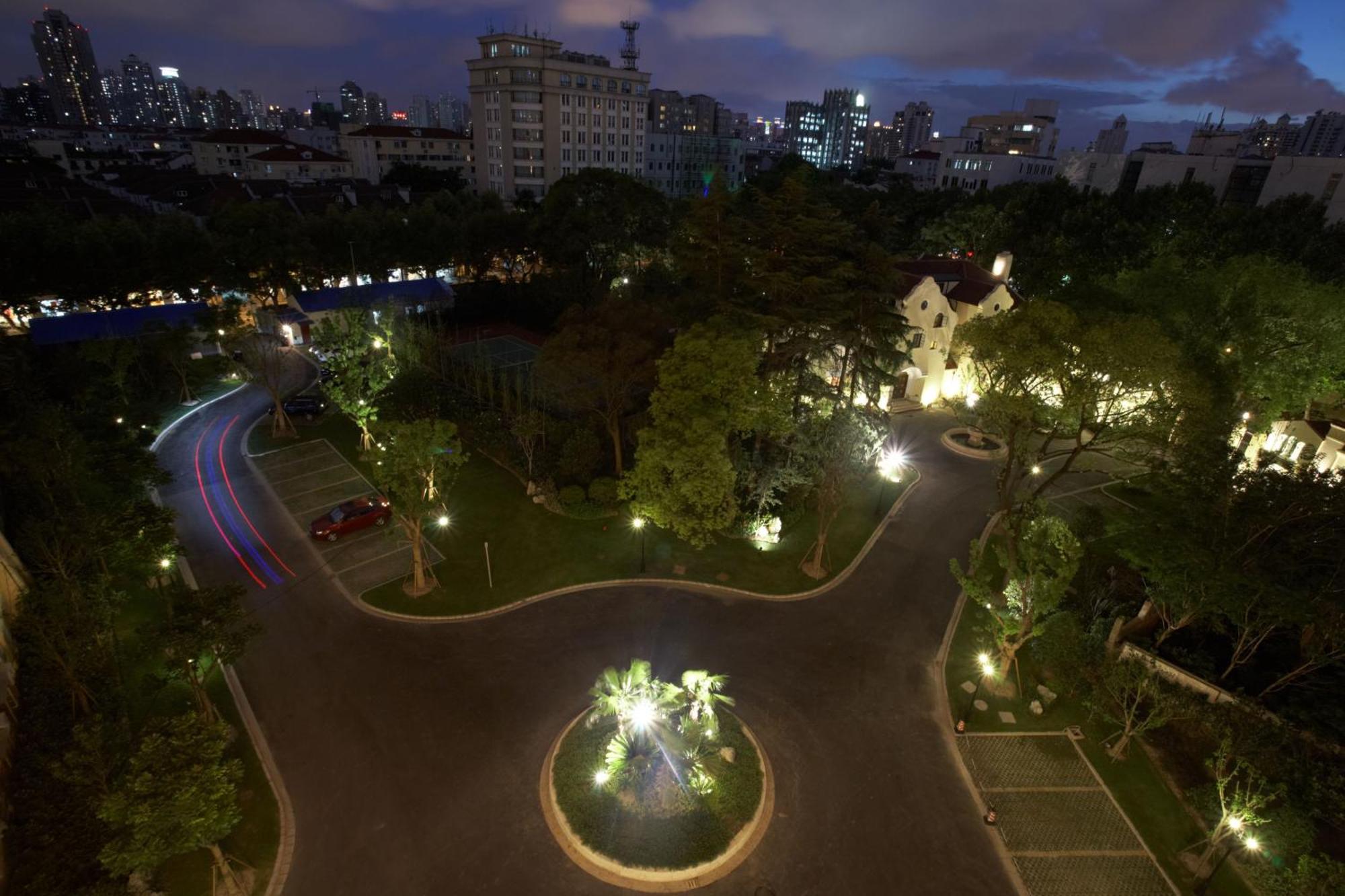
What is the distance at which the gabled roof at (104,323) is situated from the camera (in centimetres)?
4597

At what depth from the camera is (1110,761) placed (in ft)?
69.5

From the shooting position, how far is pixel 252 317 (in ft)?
196

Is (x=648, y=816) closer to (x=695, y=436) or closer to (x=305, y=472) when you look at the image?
(x=695, y=436)

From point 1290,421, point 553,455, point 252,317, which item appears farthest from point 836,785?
point 252,317

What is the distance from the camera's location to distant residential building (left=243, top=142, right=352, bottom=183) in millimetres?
116812

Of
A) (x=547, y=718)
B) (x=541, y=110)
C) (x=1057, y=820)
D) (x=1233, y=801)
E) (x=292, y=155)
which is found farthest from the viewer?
Answer: (x=292, y=155)

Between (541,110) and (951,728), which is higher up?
(541,110)

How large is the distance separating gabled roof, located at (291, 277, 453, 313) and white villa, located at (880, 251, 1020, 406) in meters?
43.5

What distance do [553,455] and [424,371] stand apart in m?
13.5

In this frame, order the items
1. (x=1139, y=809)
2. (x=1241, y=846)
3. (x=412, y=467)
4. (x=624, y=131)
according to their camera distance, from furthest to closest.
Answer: (x=624, y=131), (x=412, y=467), (x=1139, y=809), (x=1241, y=846)

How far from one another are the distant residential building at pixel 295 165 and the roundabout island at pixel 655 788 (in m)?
129

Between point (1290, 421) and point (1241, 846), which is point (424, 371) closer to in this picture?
point (1241, 846)

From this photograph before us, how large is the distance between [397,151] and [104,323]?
99.8 meters

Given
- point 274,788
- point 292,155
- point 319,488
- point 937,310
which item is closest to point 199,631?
point 274,788
